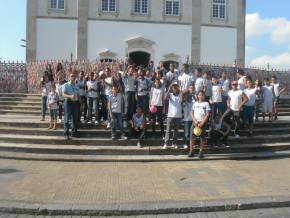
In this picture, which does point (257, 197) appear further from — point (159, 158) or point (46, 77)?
point (46, 77)

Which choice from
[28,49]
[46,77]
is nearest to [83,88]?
[46,77]

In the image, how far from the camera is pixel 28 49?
3195cm

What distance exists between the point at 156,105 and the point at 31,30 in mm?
20812

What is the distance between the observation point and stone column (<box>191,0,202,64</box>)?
33.8 metres

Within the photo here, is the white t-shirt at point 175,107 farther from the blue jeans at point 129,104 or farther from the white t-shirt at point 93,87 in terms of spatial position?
the white t-shirt at point 93,87

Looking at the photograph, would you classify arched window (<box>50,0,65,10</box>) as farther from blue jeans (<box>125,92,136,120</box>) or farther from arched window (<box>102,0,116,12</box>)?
blue jeans (<box>125,92,136,120</box>)

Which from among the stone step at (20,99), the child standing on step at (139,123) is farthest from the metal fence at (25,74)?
the child standing on step at (139,123)

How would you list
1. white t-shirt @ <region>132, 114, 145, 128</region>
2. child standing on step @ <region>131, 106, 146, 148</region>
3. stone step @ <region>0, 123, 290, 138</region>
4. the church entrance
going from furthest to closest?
the church entrance
stone step @ <region>0, 123, 290, 138</region>
white t-shirt @ <region>132, 114, 145, 128</region>
child standing on step @ <region>131, 106, 146, 148</region>

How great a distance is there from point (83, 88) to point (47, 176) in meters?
5.37

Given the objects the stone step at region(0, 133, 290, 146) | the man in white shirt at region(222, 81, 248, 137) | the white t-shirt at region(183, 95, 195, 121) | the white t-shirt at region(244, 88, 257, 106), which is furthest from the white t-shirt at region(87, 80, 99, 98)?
the white t-shirt at region(244, 88, 257, 106)

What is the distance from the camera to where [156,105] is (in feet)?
44.5

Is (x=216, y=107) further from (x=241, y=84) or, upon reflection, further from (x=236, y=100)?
(x=241, y=84)

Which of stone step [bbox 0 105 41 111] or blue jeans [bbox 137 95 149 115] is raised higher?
blue jeans [bbox 137 95 149 115]

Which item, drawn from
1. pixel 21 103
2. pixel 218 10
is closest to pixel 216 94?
pixel 21 103
